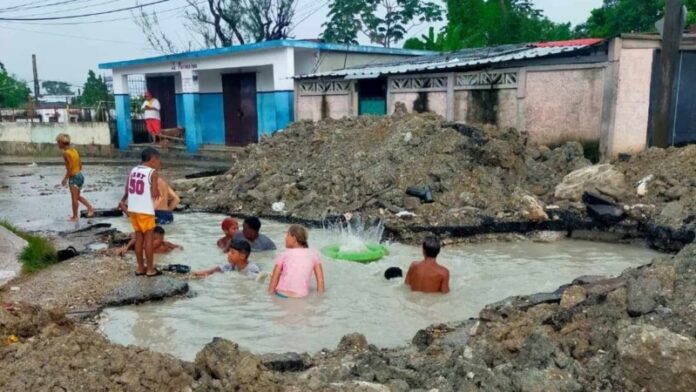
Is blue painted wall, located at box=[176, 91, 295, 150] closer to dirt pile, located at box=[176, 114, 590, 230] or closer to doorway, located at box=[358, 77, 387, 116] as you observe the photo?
doorway, located at box=[358, 77, 387, 116]

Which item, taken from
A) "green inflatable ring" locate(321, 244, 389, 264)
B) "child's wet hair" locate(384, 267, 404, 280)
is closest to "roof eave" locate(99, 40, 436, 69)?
"green inflatable ring" locate(321, 244, 389, 264)

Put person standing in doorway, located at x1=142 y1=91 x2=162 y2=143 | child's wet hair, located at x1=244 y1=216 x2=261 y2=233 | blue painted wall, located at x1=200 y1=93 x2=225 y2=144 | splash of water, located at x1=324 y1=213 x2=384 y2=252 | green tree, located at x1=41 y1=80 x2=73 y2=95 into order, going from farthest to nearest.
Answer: green tree, located at x1=41 y1=80 x2=73 y2=95 < person standing in doorway, located at x1=142 y1=91 x2=162 y2=143 < blue painted wall, located at x1=200 y1=93 x2=225 y2=144 < splash of water, located at x1=324 y1=213 x2=384 y2=252 < child's wet hair, located at x1=244 y1=216 x2=261 y2=233

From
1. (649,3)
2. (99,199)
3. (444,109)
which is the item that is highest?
(649,3)

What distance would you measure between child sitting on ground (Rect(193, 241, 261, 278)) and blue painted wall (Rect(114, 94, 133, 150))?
20.1 metres

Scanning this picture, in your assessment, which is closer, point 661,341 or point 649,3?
point 661,341

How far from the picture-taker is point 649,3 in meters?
24.7

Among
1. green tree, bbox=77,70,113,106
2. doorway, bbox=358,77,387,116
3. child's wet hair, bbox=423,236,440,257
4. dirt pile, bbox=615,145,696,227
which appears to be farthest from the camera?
green tree, bbox=77,70,113,106

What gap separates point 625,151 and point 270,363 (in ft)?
33.3

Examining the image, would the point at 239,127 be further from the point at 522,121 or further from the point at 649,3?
the point at 649,3

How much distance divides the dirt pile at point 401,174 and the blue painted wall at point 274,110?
5.83 meters

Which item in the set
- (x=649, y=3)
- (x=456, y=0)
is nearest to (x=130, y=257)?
(x=456, y=0)

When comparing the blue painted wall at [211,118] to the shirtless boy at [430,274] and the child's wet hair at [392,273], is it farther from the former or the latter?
the shirtless boy at [430,274]

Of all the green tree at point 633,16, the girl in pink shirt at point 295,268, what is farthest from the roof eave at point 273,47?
the girl in pink shirt at point 295,268

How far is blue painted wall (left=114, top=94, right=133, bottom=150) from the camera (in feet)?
85.4
